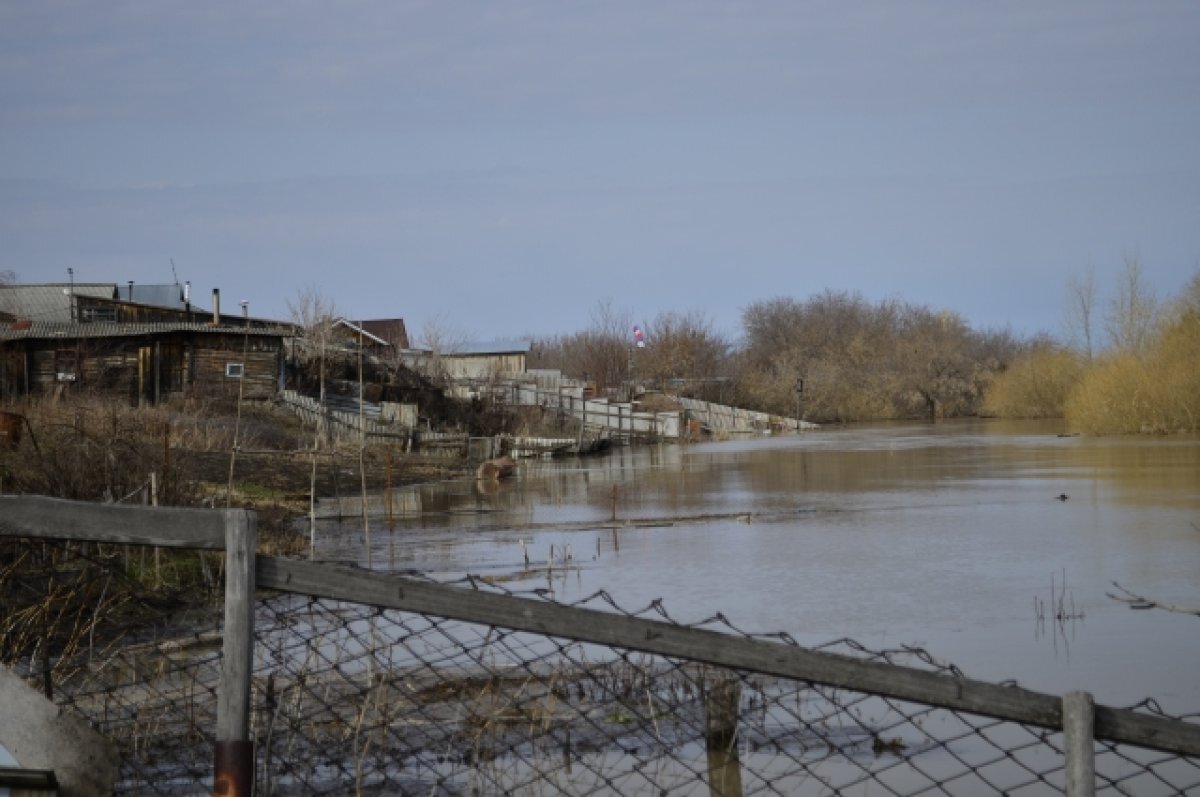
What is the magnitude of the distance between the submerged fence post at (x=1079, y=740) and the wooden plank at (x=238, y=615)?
177cm

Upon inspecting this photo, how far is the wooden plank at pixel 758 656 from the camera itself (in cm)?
298

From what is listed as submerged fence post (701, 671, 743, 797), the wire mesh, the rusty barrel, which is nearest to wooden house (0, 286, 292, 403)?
the rusty barrel

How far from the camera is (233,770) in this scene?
9.15 ft

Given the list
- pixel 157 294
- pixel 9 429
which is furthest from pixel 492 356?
pixel 9 429

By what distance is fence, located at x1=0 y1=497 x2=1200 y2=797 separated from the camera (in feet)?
9.61

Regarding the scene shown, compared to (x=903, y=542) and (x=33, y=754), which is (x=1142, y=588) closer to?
(x=903, y=542)

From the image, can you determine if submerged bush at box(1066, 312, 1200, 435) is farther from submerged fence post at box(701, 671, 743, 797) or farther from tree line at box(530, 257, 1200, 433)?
submerged fence post at box(701, 671, 743, 797)

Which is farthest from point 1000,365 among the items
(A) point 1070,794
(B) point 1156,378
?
(A) point 1070,794

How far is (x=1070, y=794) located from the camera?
2975 millimetres

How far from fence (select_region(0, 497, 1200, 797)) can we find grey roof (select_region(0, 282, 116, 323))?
1864 inches

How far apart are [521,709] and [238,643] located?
4092mm

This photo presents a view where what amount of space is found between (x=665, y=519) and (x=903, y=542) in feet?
14.9

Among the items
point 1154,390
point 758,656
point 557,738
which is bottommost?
point 557,738

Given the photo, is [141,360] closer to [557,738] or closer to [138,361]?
[138,361]
